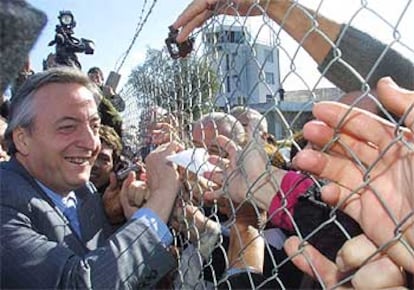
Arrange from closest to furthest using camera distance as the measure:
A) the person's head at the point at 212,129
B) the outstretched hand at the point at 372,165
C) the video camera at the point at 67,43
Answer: the outstretched hand at the point at 372,165, the person's head at the point at 212,129, the video camera at the point at 67,43

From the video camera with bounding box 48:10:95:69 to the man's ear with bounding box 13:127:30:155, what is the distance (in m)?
2.40

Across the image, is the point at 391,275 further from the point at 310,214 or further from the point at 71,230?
the point at 71,230

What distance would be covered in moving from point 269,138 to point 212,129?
1.28ft

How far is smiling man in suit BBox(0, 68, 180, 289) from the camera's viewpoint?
1.56 m

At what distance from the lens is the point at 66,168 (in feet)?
6.64

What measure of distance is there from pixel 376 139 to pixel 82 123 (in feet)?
5.08

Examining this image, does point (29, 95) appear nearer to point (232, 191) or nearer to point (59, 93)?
point (59, 93)

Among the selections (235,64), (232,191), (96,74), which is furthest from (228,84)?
(96,74)

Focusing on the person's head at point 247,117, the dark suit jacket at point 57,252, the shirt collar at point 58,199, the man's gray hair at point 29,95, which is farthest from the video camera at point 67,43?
the person's head at point 247,117

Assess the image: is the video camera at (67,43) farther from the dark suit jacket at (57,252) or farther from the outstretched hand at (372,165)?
the outstretched hand at (372,165)

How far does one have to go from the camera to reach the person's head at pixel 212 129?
1686 millimetres

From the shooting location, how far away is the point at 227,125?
183 cm

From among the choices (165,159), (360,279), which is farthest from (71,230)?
(360,279)

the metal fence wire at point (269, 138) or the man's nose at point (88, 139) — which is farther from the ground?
the metal fence wire at point (269, 138)
